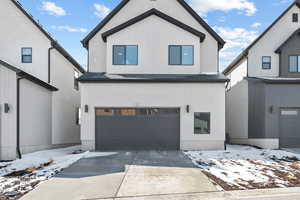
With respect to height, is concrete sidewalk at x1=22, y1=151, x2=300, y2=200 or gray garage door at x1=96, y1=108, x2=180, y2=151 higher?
gray garage door at x1=96, y1=108, x2=180, y2=151

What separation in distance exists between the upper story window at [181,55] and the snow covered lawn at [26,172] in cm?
702

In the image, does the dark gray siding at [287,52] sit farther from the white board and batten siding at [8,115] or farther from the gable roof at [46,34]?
the white board and batten siding at [8,115]

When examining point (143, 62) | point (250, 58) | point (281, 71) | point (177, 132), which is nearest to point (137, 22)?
point (143, 62)

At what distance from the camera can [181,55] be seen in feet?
42.0

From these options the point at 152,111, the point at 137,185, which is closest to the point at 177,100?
the point at 152,111

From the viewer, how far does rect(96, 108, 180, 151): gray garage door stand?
11.8 metres

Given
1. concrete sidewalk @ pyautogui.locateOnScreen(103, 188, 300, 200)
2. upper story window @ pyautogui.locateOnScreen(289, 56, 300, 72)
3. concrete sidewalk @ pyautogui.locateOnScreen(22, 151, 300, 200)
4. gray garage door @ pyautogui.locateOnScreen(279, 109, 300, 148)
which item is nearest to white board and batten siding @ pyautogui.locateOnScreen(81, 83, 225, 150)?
concrete sidewalk @ pyautogui.locateOnScreen(22, 151, 300, 200)

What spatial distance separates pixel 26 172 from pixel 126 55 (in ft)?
26.4

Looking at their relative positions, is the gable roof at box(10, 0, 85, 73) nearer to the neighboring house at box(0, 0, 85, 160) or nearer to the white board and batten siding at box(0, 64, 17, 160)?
the neighboring house at box(0, 0, 85, 160)

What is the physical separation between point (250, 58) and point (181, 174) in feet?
36.2

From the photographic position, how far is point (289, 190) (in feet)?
19.5

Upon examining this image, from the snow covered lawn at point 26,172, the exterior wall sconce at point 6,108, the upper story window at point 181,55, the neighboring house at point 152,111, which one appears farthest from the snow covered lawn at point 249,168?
the exterior wall sconce at point 6,108

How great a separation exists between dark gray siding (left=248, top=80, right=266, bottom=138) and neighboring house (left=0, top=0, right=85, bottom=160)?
1315 centimetres

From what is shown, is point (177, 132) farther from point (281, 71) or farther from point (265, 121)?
point (281, 71)
